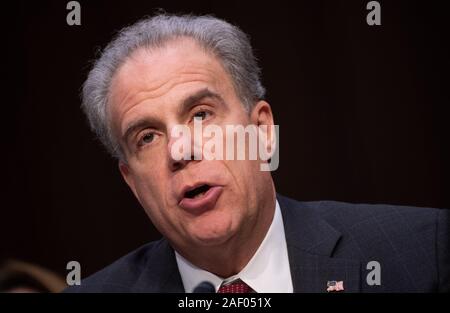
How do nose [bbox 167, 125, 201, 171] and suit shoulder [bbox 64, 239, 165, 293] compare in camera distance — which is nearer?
nose [bbox 167, 125, 201, 171]

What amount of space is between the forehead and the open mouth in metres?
0.28

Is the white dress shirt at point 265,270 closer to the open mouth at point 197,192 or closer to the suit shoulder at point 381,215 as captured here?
the suit shoulder at point 381,215

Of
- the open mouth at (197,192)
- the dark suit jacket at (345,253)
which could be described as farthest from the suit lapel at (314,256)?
the open mouth at (197,192)

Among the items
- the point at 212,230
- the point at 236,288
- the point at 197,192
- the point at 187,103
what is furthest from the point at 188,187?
the point at 236,288

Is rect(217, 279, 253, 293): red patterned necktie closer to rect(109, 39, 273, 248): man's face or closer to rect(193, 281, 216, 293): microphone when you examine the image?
rect(193, 281, 216, 293): microphone

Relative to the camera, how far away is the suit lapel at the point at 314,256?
78.0 inches

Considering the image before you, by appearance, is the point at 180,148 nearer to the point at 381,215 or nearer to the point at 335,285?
the point at 335,285

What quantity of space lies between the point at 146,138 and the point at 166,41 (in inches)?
12.3

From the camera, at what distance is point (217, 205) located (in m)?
1.95

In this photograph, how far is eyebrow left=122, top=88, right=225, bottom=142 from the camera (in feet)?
6.55

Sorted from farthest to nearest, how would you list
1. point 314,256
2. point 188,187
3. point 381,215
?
point 381,215 < point 314,256 < point 188,187

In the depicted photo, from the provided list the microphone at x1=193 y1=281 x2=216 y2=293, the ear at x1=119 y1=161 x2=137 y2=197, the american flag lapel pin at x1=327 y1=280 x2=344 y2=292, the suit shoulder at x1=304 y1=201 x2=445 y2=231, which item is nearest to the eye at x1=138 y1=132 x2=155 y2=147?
the ear at x1=119 y1=161 x2=137 y2=197

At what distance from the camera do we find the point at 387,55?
218 centimetres
